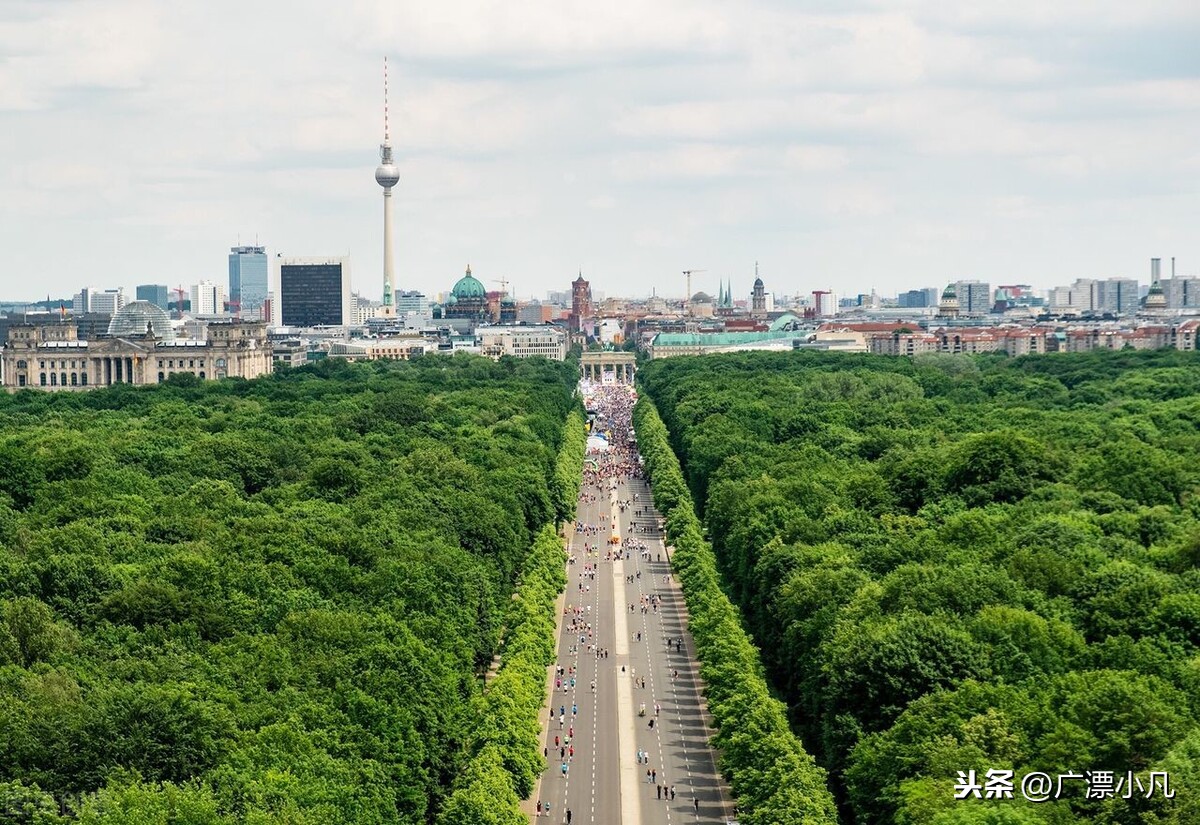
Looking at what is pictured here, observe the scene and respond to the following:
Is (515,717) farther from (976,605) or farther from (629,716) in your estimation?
(976,605)

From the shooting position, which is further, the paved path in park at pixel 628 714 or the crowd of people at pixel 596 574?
the crowd of people at pixel 596 574

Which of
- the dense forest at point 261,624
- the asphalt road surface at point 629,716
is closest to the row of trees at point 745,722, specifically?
the asphalt road surface at point 629,716

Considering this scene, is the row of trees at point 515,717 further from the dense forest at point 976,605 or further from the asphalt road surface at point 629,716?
the dense forest at point 976,605

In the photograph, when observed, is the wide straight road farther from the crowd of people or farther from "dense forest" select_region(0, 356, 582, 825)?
"dense forest" select_region(0, 356, 582, 825)

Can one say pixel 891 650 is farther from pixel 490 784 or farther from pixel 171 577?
pixel 171 577

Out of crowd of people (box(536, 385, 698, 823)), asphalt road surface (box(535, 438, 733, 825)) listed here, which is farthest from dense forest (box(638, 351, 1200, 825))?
crowd of people (box(536, 385, 698, 823))

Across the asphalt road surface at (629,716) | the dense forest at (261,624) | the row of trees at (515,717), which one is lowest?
the asphalt road surface at (629,716)
